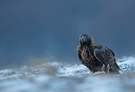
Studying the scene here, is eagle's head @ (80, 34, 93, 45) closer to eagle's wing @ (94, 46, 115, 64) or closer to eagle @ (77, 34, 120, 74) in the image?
eagle @ (77, 34, 120, 74)

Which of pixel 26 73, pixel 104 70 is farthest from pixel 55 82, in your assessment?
pixel 104 70

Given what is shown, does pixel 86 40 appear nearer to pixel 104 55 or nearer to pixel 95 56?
pixel 95 56

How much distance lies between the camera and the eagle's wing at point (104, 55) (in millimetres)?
15938

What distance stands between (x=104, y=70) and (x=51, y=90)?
5.22 m

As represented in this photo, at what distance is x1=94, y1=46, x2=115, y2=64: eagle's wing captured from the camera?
52.3ft

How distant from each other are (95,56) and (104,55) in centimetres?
26

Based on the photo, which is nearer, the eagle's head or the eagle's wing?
the eagle's wing

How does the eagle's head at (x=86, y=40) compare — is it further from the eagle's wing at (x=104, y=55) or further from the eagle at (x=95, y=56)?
the eagle's wing at (x=104, y=55)

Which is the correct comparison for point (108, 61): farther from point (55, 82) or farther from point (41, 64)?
point (55, 82)

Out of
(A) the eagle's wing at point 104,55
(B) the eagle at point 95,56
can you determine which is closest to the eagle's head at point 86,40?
(B) the eagle at point 95,56

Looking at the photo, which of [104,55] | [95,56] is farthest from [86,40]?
[104,55]

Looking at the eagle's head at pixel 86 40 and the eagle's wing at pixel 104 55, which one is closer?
the eagle's wing at pixel 104 55

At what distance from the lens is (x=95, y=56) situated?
15953 millimetres

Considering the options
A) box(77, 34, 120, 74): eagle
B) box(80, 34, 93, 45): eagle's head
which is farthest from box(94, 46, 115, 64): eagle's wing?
box(80, 34, 93, 45): eagle's head
